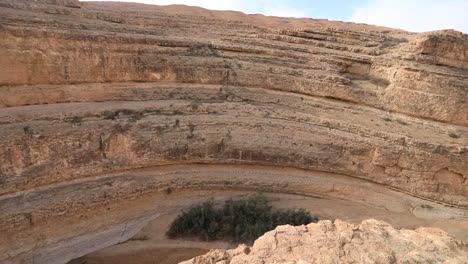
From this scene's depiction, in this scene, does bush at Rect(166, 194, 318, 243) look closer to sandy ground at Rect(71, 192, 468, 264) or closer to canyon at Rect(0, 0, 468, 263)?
sandy ground at Rect(71, 192, 468, 264)

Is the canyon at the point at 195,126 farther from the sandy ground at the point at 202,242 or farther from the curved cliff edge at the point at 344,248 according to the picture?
the curved cliff edge at the point at 344,248

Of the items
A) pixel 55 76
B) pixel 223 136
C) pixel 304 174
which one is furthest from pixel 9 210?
pixel 304 174

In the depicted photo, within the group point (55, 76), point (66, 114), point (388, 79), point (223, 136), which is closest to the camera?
point (66, 114)

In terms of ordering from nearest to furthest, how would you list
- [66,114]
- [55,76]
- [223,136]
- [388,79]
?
[66,114]
[55,76]
[223,136]
[388,79]

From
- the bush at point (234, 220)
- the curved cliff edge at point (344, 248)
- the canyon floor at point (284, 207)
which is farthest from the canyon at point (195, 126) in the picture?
the curved cliff edge at point (344, 248)

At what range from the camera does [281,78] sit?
41.7ft

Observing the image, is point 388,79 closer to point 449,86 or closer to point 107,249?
point 449,86

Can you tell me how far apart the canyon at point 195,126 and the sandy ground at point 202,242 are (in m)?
0.13

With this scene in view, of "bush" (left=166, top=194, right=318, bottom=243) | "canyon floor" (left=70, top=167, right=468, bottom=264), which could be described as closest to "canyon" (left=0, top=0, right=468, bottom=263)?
"canyon floor" (left=70, top=167, right=468, bottom=264)

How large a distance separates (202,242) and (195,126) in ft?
12.9

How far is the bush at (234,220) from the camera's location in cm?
941

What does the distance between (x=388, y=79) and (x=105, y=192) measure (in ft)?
38.4

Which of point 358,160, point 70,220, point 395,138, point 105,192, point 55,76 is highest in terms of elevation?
point 55,76

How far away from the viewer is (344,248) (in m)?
3.71
